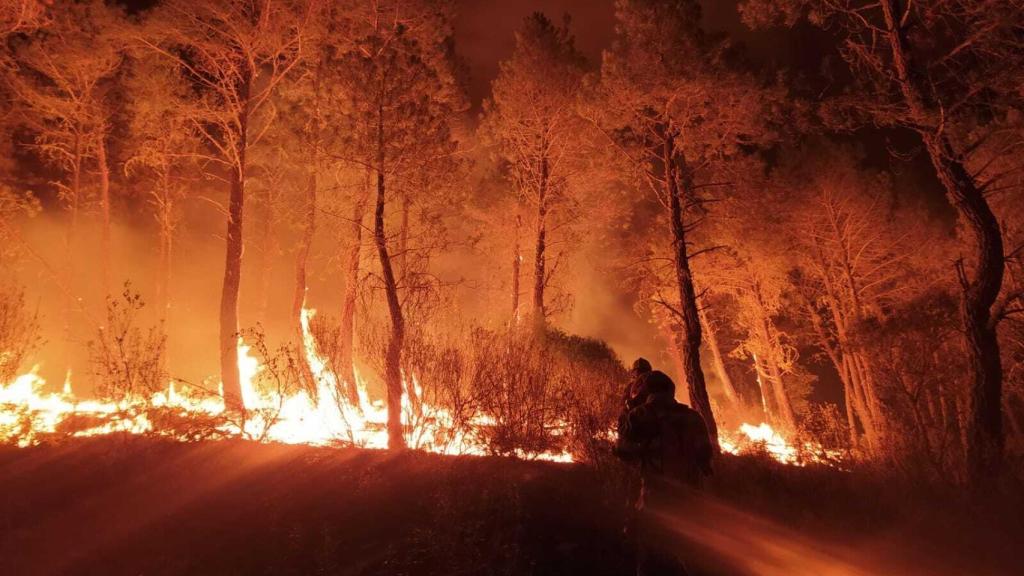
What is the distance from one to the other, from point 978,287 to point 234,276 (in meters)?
14.0

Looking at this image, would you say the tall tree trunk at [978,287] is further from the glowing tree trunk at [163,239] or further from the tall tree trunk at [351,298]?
the glowing tree trunk at [163,239]

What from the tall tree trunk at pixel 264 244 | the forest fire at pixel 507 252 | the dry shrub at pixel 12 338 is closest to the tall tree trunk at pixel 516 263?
the forest fire at pixel 507 252

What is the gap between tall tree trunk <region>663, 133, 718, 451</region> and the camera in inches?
471

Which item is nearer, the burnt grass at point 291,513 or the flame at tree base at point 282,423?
the burnt grass at point 291,513

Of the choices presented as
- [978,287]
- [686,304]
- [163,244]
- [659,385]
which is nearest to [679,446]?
[659,385]

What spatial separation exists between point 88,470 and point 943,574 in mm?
10163

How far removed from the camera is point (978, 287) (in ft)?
29.1

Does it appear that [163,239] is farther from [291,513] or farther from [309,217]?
[291,513]

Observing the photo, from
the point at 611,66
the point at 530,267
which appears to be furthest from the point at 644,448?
the point at 530,267

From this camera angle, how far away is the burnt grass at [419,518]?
5.93m

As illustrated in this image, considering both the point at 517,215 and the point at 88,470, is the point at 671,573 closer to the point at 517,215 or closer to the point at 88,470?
the point at 88,470

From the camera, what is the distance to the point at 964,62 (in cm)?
959

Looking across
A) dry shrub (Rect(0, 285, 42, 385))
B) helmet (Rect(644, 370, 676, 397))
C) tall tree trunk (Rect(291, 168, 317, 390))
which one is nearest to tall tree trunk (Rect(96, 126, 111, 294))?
tall tree trunk (Rect(291, 168, 317, 390))

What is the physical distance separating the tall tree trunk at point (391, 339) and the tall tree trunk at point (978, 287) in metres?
8.30
